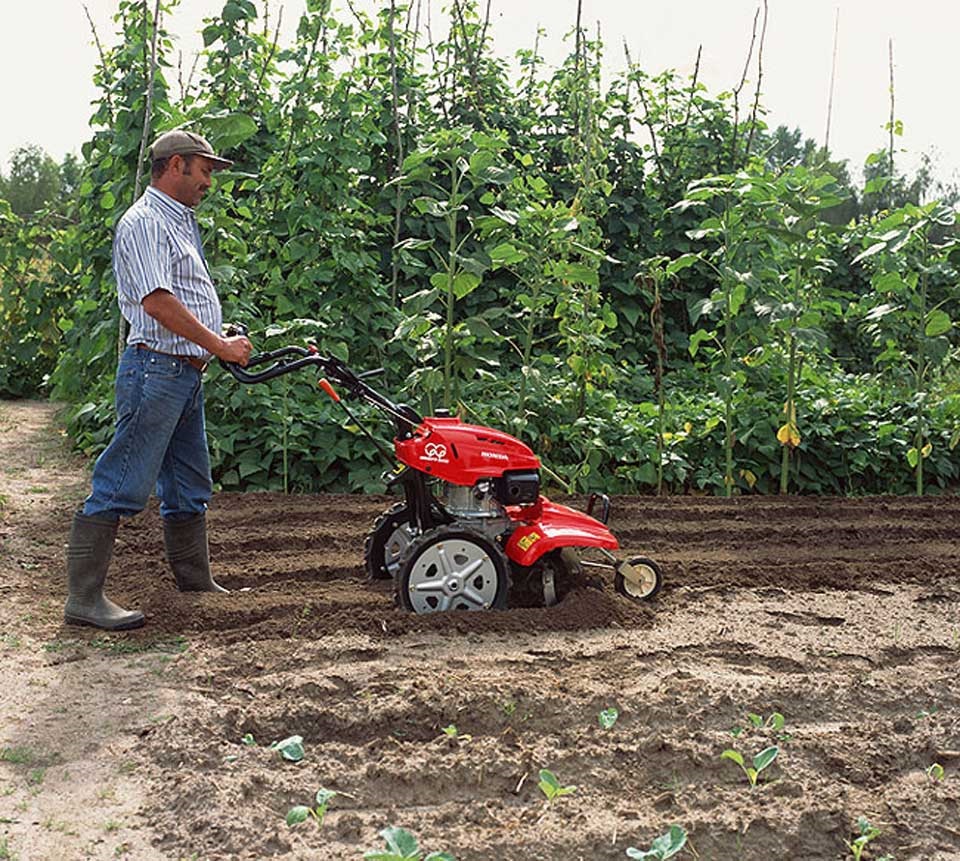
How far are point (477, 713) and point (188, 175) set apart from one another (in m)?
2.18

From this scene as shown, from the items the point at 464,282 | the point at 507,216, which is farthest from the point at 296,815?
the point at 464,282

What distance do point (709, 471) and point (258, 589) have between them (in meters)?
3.34

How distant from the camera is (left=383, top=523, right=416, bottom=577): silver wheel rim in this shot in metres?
4.96

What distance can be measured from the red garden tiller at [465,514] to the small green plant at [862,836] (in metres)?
1.82

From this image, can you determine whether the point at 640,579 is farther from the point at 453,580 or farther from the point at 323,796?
the point at 323,796

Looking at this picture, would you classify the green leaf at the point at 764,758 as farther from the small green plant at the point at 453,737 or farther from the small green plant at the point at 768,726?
the small green plant at the point at 453,737

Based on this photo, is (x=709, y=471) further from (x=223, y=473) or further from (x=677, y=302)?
(x=677, y=302)

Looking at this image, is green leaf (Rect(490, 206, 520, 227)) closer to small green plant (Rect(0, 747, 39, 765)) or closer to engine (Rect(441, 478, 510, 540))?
engine (Rect(441, 478, 510, 540))

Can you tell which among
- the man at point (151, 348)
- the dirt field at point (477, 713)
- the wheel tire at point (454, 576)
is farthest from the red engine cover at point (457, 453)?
the man at point (151, 348)

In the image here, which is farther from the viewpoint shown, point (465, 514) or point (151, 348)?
point (465, 514)

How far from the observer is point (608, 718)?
3.55 m

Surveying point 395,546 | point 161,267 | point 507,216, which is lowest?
point 395,546

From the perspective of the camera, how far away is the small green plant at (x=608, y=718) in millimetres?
3541

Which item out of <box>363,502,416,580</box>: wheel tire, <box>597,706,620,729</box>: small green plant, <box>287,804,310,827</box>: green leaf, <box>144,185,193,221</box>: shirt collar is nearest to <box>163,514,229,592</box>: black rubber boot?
<box>363,502,416,580</box>: wheel tire
